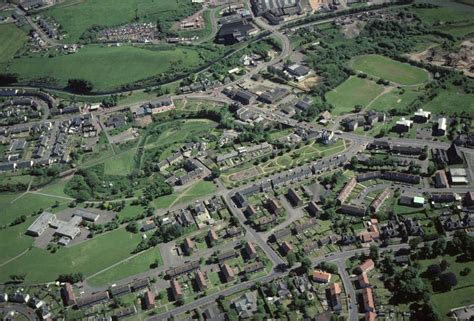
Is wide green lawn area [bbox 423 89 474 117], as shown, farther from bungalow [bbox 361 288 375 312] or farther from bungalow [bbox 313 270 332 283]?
bungalow [bbox 361 288 375 312]

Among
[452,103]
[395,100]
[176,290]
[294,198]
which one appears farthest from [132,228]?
[452,103]

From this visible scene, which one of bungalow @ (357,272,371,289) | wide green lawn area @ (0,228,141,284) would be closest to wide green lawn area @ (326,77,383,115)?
bungalow @ (357,272,371,289)

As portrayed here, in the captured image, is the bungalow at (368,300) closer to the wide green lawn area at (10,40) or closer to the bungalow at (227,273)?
the bungalow at (227,273)

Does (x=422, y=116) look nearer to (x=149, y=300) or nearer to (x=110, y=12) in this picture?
(x=149, y=300)

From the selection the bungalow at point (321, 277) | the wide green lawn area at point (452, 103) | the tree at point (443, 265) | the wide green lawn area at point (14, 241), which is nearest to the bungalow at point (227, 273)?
the bungalow at point (321, 277)

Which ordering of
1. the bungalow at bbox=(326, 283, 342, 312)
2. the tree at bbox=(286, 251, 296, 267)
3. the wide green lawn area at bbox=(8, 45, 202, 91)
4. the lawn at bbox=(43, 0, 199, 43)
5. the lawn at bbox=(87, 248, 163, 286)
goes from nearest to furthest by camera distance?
A: the bungalow at bbox=(326, 283, 342, 312), the tree at bbox=(286, 251, 296, 267), the lawn at bbox=(87, 248, 163, 286), the wide green lawn area at bbox=(8, 45, 202, 91), the lawn at bbox=(43, 0, 199, 43)
